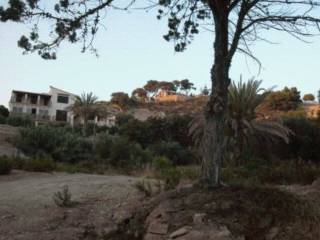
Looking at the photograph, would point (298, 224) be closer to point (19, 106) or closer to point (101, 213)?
point (101, 213)

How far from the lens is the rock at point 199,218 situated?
5770mm

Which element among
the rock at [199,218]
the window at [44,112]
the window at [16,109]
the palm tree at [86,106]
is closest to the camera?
the rock at [199,218]

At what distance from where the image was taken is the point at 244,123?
21.3 m

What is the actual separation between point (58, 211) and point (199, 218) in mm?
3045

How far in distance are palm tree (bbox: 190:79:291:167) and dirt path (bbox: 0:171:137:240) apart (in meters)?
11.4

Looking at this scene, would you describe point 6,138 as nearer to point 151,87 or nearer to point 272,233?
point 272,233

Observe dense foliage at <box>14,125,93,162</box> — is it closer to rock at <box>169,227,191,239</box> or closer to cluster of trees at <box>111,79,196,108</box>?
rock at <box>169,227,191,239</box>

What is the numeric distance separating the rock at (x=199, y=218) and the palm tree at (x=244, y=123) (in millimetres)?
14821

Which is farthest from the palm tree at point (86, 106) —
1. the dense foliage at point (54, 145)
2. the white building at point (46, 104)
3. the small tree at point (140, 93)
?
the small tree at point (140, 93)

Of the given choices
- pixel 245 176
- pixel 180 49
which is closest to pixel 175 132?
pixel 245 176

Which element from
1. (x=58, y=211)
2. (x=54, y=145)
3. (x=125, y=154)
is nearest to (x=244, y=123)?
(x=125, y=154)

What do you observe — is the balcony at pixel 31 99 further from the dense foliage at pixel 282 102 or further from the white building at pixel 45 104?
the dense foliage at pixel 282 102

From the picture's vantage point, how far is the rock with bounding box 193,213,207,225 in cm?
577

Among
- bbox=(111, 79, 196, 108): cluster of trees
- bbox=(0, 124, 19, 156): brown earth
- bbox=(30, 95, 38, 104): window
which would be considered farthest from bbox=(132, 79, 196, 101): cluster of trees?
bbox=(0, 124, 19, 156): brown earth
